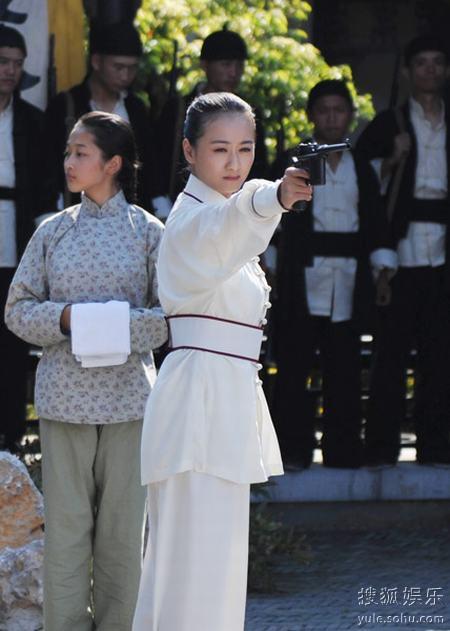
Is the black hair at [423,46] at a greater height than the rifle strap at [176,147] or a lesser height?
greater

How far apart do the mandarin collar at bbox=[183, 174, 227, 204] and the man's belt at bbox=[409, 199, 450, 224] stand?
11.4ft

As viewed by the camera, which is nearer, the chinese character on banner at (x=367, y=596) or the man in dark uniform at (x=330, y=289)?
the chinese character on banner at (x=367, y=596)

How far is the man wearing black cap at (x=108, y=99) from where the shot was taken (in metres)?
7.87

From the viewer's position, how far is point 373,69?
14.3 metres

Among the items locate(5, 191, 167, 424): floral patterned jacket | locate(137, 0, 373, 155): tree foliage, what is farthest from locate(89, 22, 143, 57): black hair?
locate(5, 191, 167, 424): floral patterned jacket

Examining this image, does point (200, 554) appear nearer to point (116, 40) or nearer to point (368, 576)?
point (368, 576)

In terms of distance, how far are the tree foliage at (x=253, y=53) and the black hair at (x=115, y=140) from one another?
4297mm

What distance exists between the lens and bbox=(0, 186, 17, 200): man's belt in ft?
25.7

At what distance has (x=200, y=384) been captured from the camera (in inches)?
185

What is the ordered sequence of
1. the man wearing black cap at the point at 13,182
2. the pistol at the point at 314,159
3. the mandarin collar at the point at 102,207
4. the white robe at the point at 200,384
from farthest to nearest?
the man wearing black cap at the point at 13,182 → the mandarin collar at the point at 102,207 → the white robe at the point at 200,384 → the pistol at the point at 314,159

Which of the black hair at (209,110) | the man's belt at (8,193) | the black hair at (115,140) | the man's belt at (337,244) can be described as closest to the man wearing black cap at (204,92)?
the man's belt at (337,244)

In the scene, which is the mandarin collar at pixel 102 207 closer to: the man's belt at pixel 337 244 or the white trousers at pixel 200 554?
the white trousers at pixel 200 554

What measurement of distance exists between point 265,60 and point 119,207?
5.03 metres

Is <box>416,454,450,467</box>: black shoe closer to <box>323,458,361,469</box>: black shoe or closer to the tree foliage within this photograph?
<box>323,458,361,469</box>: black shoe
